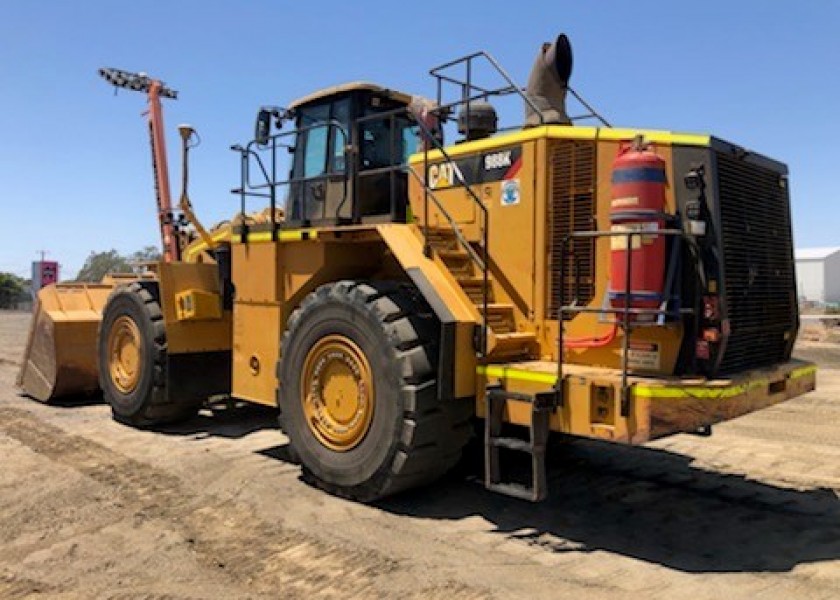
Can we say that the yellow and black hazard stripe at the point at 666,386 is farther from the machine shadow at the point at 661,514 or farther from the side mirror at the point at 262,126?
the side mirror at the point at 262,126

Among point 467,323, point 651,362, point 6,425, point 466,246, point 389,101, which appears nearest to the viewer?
point 651,362

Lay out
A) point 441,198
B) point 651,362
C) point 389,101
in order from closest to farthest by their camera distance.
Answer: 1. point 651,362
2. point 441,198
3. point 389,101

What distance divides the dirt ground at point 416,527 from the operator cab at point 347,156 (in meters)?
2.32

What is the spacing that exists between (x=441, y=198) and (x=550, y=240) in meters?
1.14

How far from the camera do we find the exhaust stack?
5957 millimetres

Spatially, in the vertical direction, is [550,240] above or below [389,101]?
below

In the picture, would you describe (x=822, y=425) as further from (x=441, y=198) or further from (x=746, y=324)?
(x=441, y=198)

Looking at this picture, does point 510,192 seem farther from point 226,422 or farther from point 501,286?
point 226,422

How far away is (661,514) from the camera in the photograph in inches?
218

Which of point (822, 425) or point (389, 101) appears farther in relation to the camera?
point (822, 425)

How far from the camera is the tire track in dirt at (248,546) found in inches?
166

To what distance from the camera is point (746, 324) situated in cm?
513

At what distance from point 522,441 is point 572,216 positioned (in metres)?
1.60

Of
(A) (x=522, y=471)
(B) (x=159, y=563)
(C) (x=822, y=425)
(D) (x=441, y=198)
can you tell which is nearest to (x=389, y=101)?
(D) (x=441, y=198)
